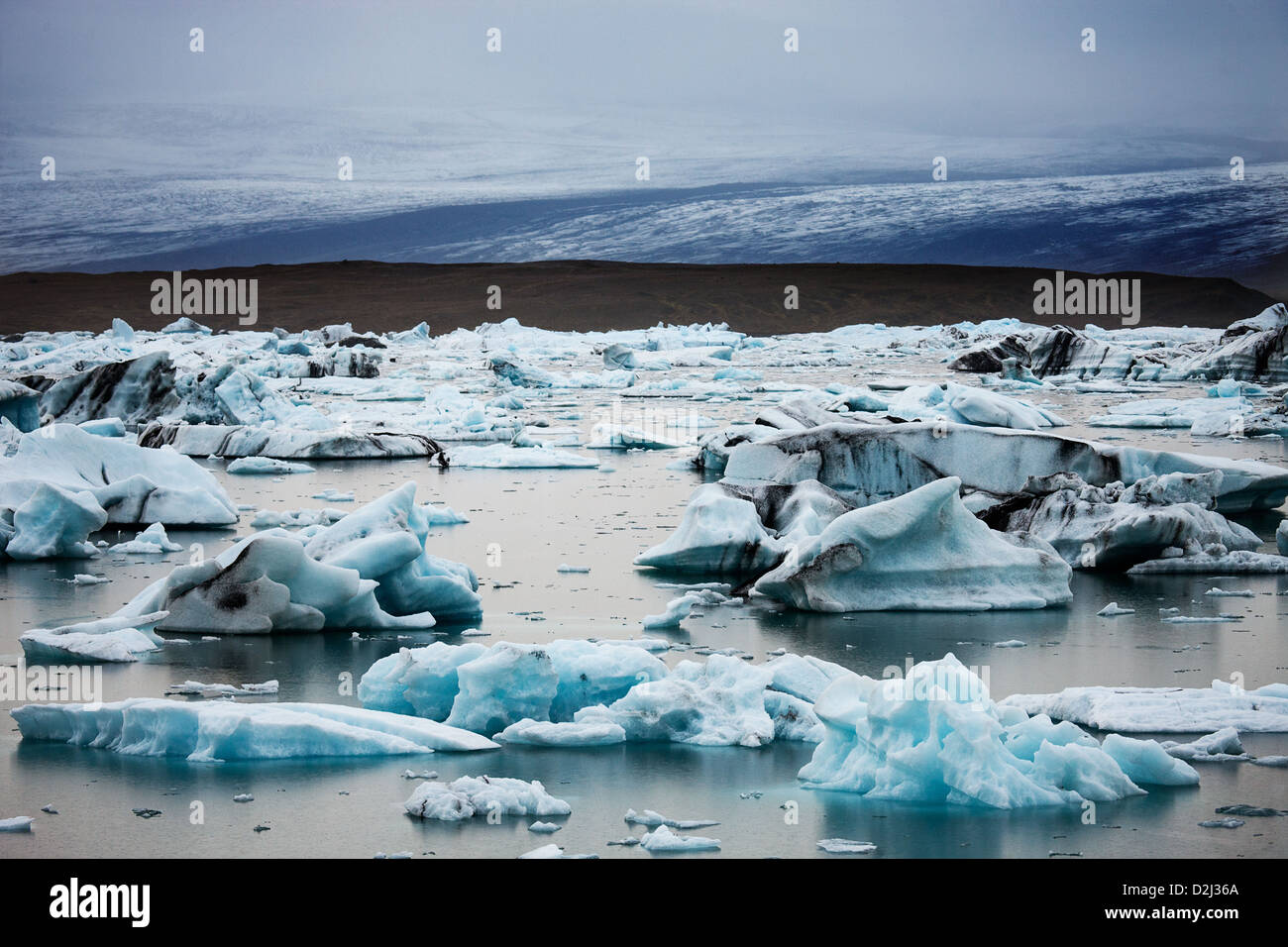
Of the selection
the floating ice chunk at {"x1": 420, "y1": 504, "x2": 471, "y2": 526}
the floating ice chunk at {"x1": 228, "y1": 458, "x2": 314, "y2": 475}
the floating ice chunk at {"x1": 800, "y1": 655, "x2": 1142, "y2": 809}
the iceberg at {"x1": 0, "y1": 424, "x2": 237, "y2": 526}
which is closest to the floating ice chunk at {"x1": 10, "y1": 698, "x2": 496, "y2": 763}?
the floating ice chunk at {"x1": 800, "y1": 655, "x2": 1142, "y2": 809}

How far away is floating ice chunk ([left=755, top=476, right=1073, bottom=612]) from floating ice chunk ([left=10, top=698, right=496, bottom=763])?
2.71 m

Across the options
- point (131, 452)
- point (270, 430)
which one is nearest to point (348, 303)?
point (270, 430)

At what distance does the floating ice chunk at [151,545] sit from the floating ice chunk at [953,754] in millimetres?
5477

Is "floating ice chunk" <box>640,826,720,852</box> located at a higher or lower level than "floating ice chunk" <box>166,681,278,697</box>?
lower

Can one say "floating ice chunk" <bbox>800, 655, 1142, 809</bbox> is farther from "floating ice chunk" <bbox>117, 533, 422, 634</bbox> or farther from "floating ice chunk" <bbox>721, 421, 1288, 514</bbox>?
"floating ice chunk" <bbox>721, 421, 1288, 514</bbox>

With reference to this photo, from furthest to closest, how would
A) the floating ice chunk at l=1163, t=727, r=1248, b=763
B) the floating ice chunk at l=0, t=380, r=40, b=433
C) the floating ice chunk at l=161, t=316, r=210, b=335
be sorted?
1. the floating ice chunk at l=161, t=316, r=210, b=335
2. the floating ice chunk at l=0, t=380, r=40, b=433
3. the floating ice chunk at l=1163, t=727, r=1248, b=763

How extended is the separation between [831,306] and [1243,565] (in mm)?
51382

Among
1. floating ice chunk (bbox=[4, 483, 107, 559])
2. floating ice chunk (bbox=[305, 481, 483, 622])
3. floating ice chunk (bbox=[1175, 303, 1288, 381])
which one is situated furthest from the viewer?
floating ice chunk (bbox=[1175, 303, 1288, 381])

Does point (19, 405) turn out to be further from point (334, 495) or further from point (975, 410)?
point (975, 410)

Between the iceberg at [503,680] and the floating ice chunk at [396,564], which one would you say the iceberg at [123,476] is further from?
the iceberg at [503,680]

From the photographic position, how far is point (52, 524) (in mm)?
8781

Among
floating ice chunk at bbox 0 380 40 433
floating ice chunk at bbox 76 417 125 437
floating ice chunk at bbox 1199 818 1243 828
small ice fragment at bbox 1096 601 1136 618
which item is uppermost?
floating ice chunk at bbox 0 380 40 433

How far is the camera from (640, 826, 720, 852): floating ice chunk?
155 inches

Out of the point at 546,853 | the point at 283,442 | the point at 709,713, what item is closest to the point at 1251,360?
the point at 283,442
